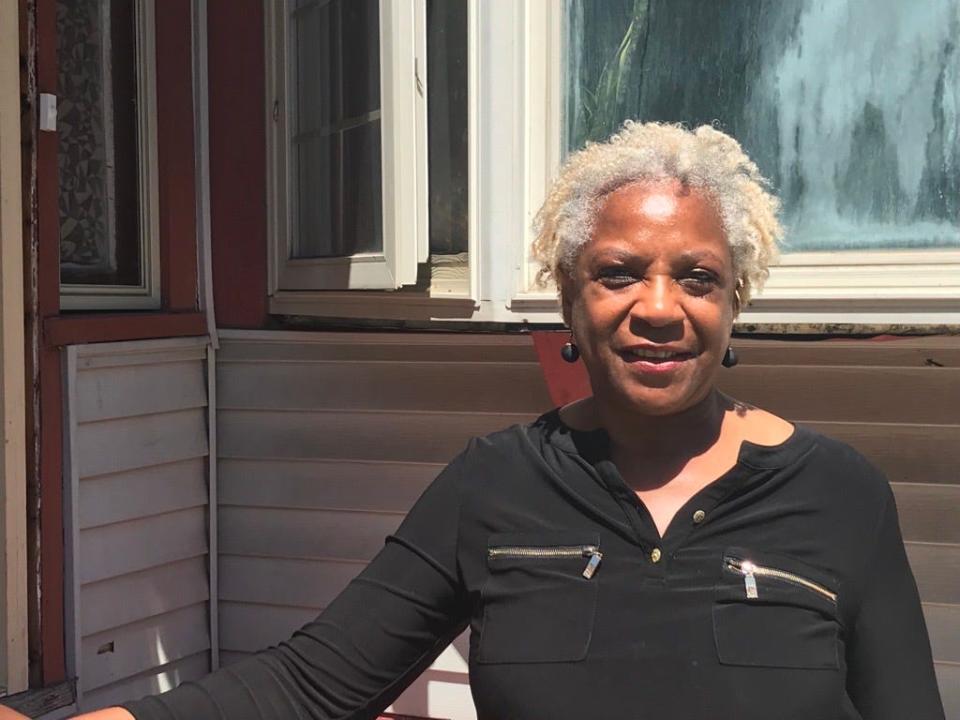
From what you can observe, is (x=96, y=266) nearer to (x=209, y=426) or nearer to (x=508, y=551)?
(x=209, y=426)

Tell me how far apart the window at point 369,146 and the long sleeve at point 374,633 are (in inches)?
47.9

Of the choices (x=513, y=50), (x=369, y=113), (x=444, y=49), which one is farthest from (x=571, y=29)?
(x=369, y=113)

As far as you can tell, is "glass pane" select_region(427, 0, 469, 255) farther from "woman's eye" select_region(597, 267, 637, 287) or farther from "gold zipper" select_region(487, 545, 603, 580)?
"gold zipper" select_region(487, 545, 603, 580)

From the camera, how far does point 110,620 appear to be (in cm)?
302

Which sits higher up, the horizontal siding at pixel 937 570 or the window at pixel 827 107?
the window at pixel 827 107

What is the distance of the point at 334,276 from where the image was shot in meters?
3.03

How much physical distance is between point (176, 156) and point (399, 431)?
3.86 feet

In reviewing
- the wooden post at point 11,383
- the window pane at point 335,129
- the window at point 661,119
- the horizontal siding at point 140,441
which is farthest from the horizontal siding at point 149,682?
the window pane at point 335,129

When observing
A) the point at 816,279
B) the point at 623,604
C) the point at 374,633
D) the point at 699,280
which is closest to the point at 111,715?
the point at 374,633

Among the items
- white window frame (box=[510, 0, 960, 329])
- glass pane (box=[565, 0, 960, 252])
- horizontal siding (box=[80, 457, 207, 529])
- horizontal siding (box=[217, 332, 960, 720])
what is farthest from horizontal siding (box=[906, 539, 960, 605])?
horizontal siding (box=[80, 457, 207, 529])

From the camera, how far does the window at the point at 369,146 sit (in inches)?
102

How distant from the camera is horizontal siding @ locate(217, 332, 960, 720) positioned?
276cm

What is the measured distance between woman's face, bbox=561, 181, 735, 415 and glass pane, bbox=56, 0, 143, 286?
2.13 m

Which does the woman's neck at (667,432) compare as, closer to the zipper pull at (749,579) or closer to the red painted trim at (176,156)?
the zipper pull at (749,579)
